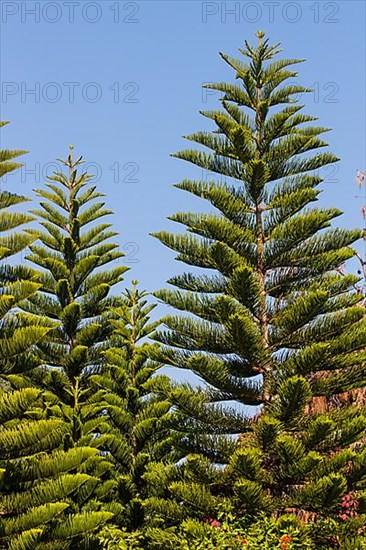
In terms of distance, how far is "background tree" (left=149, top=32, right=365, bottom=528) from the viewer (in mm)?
8422

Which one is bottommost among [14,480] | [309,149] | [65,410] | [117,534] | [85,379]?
[117,534]

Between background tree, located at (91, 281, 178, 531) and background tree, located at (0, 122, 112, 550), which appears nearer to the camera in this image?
background tree, located at (0, 122, 112, 550)

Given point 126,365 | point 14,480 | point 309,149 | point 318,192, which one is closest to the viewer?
point 14,480

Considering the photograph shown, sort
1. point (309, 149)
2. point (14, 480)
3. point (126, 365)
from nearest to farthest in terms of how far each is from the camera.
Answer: point (14, 480) < point (309, 149) < point (126, 365)

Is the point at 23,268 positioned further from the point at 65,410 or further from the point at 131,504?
the point at 131,504

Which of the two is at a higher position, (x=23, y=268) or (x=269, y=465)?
(x=23, y=268)

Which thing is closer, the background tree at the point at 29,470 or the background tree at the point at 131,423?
the background tree at the point at 29,470

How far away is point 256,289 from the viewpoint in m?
8.59

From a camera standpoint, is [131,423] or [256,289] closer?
[256,289]

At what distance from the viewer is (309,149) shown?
984cm

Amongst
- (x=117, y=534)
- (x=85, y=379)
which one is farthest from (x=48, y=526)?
(x=85, y=379)

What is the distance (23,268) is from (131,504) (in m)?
3.47

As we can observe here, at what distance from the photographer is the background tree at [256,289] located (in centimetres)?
842

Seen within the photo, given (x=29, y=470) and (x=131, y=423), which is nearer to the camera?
(x=29, y=470)
